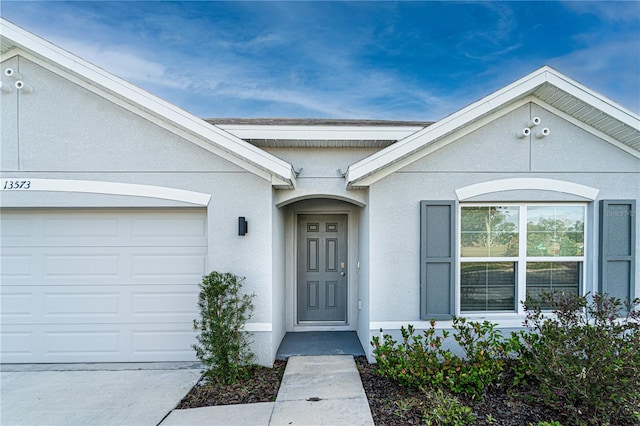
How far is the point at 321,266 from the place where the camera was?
23.2 ft

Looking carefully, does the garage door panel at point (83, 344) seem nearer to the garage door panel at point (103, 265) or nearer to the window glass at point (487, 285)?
the garage door panel at point (103, 265)

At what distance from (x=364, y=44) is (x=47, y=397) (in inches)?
465

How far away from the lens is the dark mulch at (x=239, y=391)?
4184 mm

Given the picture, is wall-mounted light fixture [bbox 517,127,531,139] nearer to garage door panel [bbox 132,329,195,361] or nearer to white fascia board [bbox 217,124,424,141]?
white fascia board [bbox 217,124,424,141]

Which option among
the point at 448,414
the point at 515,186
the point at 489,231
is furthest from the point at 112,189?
the point at 515,186

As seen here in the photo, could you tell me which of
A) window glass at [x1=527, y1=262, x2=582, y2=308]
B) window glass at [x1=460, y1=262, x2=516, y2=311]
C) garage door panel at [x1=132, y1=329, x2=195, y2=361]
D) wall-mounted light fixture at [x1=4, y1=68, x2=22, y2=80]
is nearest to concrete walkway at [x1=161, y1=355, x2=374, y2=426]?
garage door panel at [x1=132, y1=329, x2=195, y2=361]

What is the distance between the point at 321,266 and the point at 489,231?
3.53 m

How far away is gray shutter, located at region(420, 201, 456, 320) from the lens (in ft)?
16.9

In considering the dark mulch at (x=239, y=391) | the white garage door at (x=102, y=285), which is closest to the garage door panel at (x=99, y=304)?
the white garage door at (x=102, y=285)

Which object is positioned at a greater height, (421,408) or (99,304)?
(99,304)

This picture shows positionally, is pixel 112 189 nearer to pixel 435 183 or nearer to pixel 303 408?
pixel 303 408

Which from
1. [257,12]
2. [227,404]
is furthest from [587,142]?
[257,12]

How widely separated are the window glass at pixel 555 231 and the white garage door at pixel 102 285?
583cm

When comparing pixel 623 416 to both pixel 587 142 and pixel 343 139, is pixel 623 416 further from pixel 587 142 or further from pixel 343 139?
pixel 343 139
